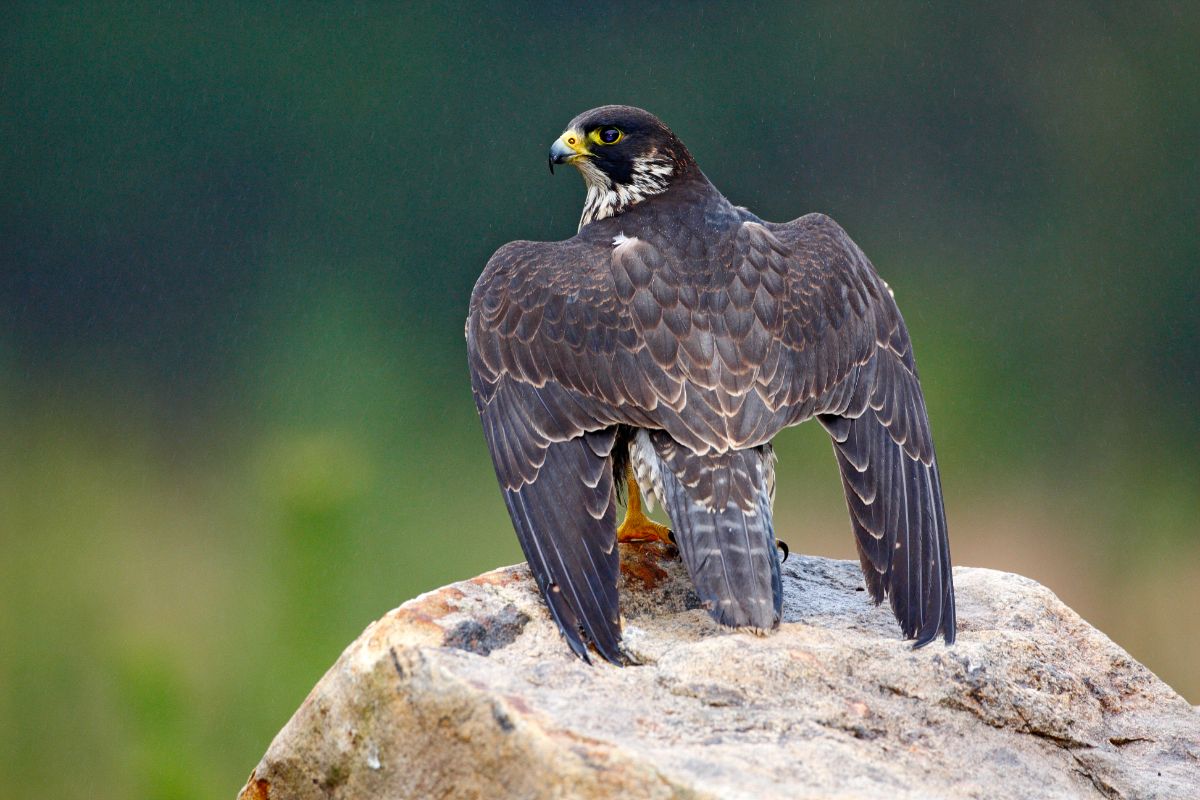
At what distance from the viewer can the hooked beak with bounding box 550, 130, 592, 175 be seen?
4.06 meters

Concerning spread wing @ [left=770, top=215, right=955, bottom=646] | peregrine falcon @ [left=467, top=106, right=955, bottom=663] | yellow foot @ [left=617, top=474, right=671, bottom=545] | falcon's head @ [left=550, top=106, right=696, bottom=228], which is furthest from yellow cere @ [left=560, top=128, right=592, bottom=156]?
yellow foot @ [left=617, top=474, right=671, bottom=545]

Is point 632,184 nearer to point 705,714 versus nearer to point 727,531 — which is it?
point 727,531

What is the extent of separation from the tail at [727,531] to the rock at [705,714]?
8 cm

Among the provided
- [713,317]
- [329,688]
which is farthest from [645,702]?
[713,317]

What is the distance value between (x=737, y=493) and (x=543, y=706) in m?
0.83

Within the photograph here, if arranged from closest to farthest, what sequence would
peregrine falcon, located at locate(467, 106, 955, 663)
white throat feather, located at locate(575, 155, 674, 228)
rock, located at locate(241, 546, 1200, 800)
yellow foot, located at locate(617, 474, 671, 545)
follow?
rock, located at locate(241, 546, 1200, 800), peregrine falcon, located at locate(467, 106, 955, 663), yellow foot, located at locate(617, 474, 671, 545), white throat feather, located at locate(575, 155, 674, 228)

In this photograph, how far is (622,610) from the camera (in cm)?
305

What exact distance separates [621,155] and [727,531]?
154cm

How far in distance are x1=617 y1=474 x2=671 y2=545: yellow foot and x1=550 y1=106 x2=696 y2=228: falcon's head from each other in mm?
954

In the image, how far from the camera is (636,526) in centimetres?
356

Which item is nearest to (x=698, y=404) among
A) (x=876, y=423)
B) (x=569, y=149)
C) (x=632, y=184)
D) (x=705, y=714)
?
(x=876, y=423)

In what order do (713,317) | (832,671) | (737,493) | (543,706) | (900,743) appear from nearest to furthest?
(543,706), (900,743), (832,671), (737,493), (713,317)

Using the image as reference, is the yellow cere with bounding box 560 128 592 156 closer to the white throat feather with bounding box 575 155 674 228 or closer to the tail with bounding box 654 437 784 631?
the white throat feather with bounding box 575 155 674 228

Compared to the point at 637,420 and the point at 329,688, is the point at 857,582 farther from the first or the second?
the point at 329,688
